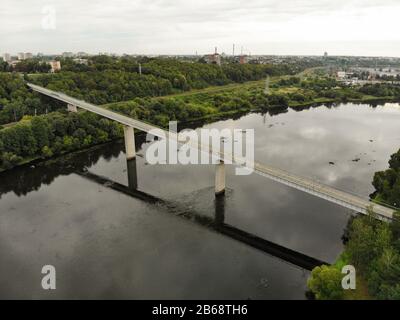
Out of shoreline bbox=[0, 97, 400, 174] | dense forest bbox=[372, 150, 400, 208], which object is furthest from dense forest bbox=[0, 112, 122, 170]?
dense forest bbox=[372, 150, 400, 208]

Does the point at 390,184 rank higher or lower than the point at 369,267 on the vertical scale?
higher

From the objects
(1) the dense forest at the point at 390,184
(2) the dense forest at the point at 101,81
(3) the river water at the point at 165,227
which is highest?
(2) the dense forest at the point at 101,81

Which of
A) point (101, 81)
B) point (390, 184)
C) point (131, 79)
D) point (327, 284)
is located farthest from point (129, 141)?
point (131, 79)

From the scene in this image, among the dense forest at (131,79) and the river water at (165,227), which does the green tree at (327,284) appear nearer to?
the river water at (165,227)

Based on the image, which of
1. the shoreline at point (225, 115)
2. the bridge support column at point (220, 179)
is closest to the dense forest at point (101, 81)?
the shoreline at point (225, 115)

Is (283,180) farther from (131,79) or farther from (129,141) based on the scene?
(131,79)

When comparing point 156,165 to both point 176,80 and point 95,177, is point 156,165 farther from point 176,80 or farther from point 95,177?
point 176,80

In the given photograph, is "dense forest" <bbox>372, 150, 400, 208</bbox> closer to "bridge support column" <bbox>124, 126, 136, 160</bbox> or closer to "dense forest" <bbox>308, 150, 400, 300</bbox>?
"dense forest" <bbox>308, 150, 400, 300</bbox>
